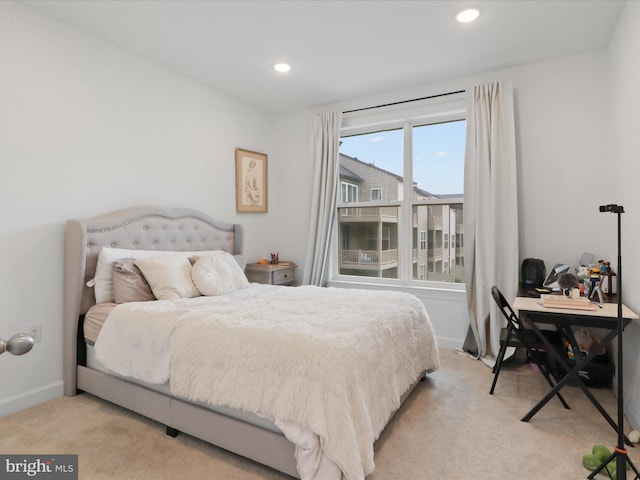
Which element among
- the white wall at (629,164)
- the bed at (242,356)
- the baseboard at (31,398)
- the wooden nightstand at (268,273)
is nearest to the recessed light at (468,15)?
the white wall at (629,164)

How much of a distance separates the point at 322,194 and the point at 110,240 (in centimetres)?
224

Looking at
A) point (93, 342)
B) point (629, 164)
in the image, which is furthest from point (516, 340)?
point (93, 342)

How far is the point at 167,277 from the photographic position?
2.74 metres

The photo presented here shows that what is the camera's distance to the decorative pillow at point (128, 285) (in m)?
2.56

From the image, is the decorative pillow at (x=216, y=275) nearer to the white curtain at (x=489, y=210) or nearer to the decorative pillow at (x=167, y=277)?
the decorative pillow at (x=167, y=277)

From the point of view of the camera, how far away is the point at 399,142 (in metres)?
4.09

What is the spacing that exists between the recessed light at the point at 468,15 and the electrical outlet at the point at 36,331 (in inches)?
141

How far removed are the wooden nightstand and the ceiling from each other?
1.93 m

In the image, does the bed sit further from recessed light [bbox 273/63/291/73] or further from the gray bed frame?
recessed light [bbox 273/63/291/73]

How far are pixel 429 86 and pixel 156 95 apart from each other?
2.61m

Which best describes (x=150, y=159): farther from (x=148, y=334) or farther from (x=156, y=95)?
(x=148, y=334)

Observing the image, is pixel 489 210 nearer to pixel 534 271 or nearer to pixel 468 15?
pixel 534 271

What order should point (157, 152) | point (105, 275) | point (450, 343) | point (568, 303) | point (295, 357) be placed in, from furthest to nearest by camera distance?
1. point (450, 343)
2. point (157, 152)
3. point (105, 275)
4. point (568, 303)
5. point (295, 357)

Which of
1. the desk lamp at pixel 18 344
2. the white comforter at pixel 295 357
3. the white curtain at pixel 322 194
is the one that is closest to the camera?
the desk lamp at pixel 18 344
